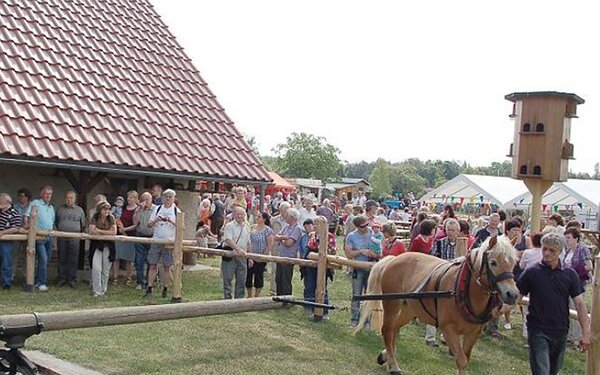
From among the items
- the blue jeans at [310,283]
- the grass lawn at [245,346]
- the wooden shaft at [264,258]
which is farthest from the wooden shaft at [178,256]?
the blue jeans at [310,283]

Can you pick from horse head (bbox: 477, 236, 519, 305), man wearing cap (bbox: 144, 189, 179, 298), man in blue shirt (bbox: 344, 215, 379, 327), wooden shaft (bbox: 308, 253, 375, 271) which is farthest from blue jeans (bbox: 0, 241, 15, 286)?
horse head (bbox: 477, 236, 519, 305)

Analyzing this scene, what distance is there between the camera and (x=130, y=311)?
696 centimetres

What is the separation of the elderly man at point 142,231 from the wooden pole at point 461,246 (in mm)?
5667

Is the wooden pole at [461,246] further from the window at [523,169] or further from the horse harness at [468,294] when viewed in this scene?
the window at [523,169]

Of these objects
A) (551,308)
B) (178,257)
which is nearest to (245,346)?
(178,257)

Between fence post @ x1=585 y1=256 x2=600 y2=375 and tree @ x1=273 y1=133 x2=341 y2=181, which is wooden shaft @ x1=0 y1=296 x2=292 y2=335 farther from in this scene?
tree @ x1=273 y1=133 x2=341 y2=181

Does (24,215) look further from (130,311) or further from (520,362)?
(520,362)

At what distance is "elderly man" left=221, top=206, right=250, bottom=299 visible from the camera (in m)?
11.1

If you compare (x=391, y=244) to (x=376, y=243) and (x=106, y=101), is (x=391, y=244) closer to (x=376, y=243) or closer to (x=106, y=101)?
(x=376, y=243)

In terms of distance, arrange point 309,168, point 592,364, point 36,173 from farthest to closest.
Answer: point 309,168 → point 36,173 → point 592,364

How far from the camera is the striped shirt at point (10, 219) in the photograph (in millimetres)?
11000

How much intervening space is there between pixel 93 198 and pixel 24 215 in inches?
90.0

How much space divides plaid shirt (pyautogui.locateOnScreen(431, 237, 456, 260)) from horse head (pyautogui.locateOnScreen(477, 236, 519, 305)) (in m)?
3.22

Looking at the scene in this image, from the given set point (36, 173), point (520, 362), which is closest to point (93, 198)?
point (36, 173)
